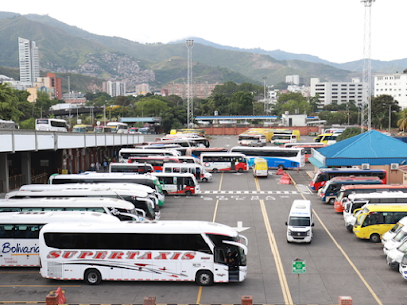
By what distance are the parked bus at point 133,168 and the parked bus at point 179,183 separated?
25.4 feet

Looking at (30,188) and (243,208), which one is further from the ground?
(30,188)

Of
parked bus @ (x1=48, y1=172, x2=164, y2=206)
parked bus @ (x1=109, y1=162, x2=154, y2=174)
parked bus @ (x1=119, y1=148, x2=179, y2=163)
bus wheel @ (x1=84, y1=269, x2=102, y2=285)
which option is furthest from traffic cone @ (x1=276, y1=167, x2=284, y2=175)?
bus wheel @ (x1=84, y1=269, x2=102, y2=285)

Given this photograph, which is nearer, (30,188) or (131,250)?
(131,250)

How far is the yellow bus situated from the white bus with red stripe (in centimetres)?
1006

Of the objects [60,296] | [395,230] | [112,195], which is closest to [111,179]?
[112,195]

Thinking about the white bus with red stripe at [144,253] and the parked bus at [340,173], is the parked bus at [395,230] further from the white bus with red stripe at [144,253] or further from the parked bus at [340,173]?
the parked bus at [340,173]

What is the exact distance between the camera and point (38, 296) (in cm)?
1705

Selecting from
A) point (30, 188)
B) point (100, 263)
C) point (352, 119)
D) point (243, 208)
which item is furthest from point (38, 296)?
point (352, 119)

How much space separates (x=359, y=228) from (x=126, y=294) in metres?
14.1

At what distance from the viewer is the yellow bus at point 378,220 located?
24938mm

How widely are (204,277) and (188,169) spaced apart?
1142 inches

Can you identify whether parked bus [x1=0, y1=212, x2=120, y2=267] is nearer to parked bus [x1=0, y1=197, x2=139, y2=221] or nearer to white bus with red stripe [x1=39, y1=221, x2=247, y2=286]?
white bus with red stripe [x1=39, y1=221, x2=247, y2=286]

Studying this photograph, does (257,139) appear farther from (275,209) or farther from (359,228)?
(359,228)

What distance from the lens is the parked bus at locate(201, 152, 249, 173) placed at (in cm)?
5500
